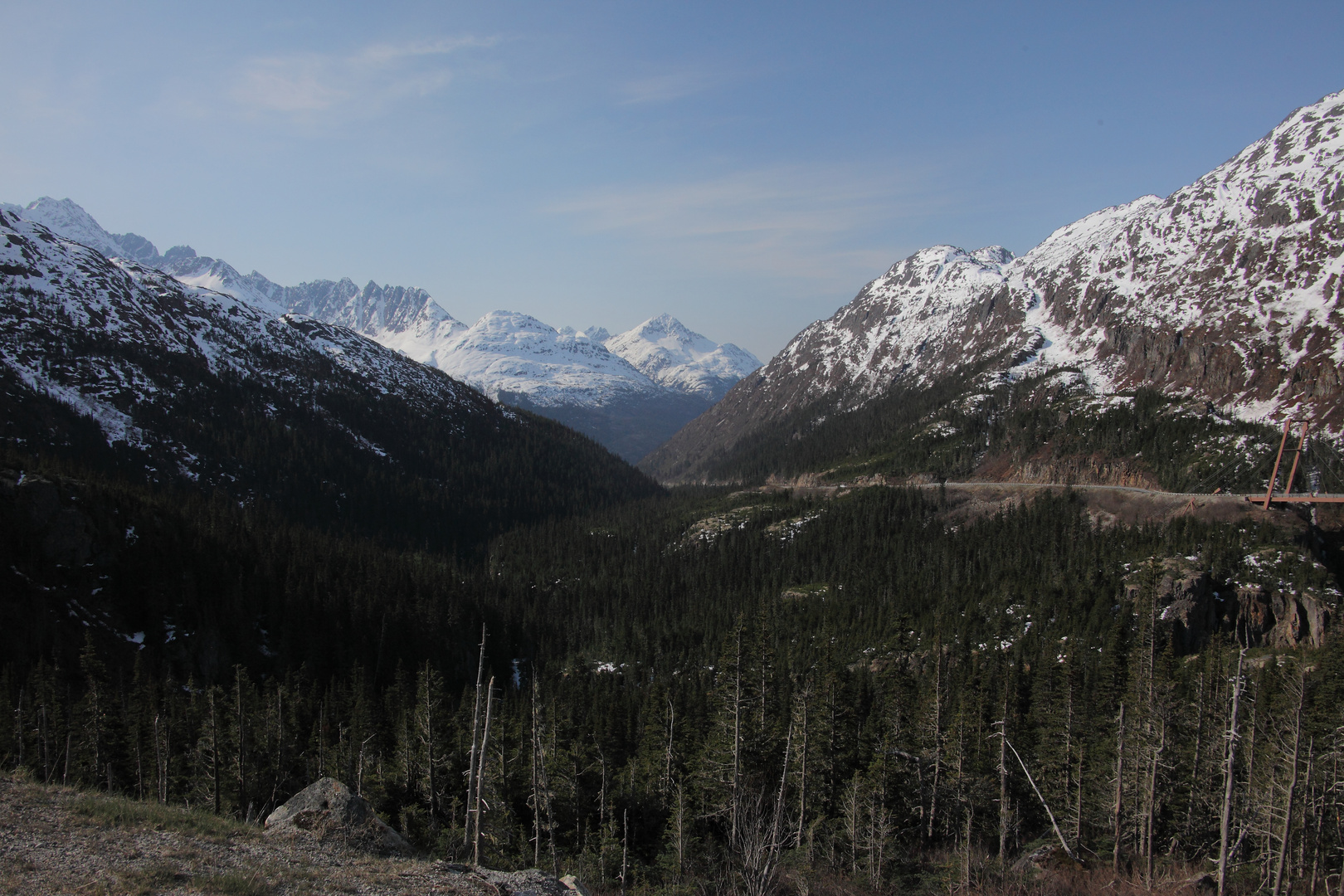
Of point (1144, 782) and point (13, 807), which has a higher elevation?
point (13, 807)

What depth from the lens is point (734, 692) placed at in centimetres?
3706

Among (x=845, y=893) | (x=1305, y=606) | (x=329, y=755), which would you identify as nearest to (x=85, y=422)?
(x=329, y=755)

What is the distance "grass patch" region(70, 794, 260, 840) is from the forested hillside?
313 inches

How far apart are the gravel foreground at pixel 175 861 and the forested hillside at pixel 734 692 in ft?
20.2

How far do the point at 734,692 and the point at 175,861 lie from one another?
25427 mm

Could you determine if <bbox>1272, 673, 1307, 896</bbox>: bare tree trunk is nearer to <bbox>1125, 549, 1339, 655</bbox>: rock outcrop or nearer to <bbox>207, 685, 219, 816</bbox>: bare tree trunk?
<bbox>207, 685, 219, 816</bbox>: bare tree trunk

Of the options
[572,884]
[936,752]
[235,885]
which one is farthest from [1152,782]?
[235,885]

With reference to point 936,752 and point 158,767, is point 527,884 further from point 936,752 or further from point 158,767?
point 158,767

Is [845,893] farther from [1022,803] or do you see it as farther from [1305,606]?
[1305,606]

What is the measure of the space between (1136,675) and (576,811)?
37409mm

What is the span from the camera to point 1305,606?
9244 cm

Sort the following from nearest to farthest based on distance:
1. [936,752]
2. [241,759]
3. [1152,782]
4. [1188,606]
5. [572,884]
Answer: [572,884] < [1152,782] < [936,752] < [241,759] < [1188,606]

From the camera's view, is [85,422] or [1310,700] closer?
[1310,700]

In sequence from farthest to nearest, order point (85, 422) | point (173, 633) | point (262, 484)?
1. point (262, 484)
2. point (85, 422)
3. point (173, 633)
